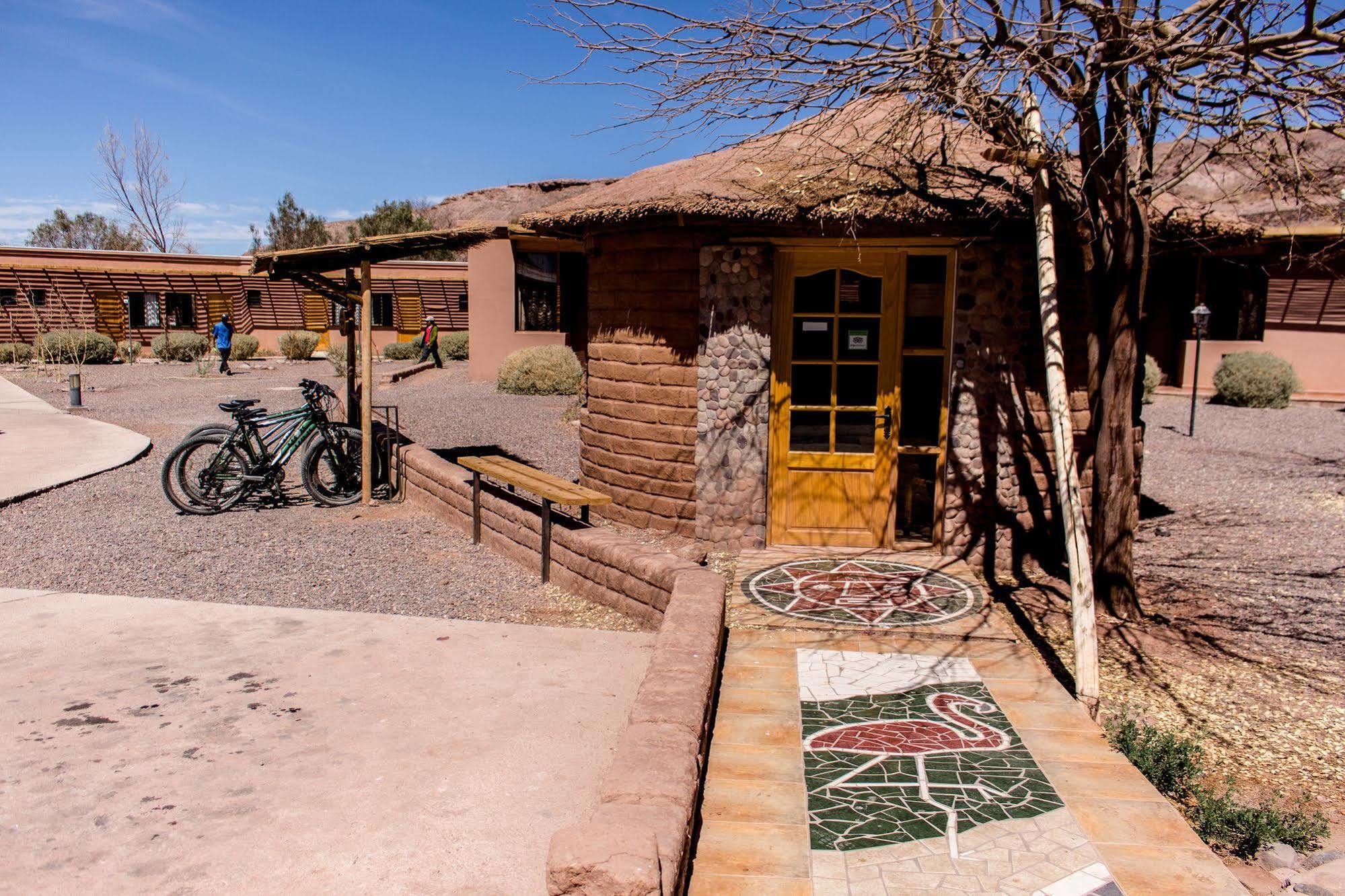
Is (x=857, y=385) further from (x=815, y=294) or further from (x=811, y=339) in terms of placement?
(x=815, y=294)

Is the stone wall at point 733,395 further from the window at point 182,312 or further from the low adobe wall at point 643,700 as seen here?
the window at point 182,312

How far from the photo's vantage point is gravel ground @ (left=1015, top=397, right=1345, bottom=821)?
15.1 ft

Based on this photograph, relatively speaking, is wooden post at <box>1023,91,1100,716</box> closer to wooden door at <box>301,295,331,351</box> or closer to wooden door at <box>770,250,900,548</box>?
wooden door at <box>770,250,900,548</box>

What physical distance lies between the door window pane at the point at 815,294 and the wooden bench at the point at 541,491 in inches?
81.7

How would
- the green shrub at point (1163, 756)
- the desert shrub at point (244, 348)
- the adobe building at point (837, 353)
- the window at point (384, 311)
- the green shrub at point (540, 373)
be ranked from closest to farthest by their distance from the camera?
the green shrub at point (1163, 756)
the adobe building at point (837, 353)
the green shrub at point (540, 373)
the desert shrub at point (244, 348)
the window at point (384, 311)

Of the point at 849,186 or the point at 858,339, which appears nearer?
the point at 849,186

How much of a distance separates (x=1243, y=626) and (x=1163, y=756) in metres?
2.36

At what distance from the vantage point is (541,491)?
6.64 meters

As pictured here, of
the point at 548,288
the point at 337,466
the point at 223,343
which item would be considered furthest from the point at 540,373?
the point at 337,466

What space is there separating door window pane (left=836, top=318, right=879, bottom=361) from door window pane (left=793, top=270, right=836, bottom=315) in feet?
0.52

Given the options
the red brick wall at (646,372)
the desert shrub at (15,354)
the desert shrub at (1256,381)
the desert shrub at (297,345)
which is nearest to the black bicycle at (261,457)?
the red brick wall at (646,372)

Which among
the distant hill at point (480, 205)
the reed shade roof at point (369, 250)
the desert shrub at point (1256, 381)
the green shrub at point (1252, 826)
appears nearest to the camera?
the green shrub at point (1252, 826)

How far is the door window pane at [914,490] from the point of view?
8039mm

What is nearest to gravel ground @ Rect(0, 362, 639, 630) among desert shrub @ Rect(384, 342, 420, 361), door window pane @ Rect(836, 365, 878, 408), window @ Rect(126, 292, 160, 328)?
door window pane @ Rect(836, 365, 878, 408)
